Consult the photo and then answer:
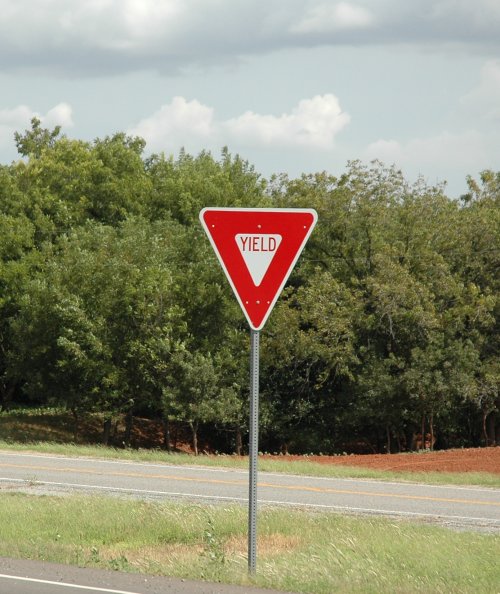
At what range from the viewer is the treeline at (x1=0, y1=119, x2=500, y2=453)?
3591cm

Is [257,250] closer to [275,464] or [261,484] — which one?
[261,484]

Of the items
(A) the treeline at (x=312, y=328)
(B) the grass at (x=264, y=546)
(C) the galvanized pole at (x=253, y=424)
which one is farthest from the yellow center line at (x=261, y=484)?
(A) the treeline at (x=312, y=328)

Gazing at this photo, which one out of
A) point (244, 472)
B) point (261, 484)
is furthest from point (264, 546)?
point (244, 472)

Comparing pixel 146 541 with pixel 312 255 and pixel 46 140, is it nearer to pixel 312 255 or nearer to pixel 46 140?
pixel 312 255

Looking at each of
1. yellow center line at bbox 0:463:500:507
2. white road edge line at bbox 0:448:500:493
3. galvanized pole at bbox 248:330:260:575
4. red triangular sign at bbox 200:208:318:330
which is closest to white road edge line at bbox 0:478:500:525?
yellow center line at bbox 0:463:500:507

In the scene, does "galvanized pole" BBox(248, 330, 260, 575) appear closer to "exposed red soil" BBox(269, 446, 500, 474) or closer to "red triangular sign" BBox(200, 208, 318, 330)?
"red triangular sign" BBox(200, 208, 318, 330)

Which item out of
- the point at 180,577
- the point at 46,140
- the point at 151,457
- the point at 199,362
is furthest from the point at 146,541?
the point at 46,140

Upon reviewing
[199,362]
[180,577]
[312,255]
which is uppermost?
[312,255]

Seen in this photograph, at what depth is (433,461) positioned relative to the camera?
87.6ft

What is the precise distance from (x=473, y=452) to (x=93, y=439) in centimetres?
1888

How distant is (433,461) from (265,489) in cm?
840

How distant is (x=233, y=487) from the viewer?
19.9 metres

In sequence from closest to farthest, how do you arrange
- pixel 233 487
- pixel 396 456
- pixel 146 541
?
pixel 146 541
pixel 233 487
pixel 396 456

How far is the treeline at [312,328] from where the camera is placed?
3591 centimetres
